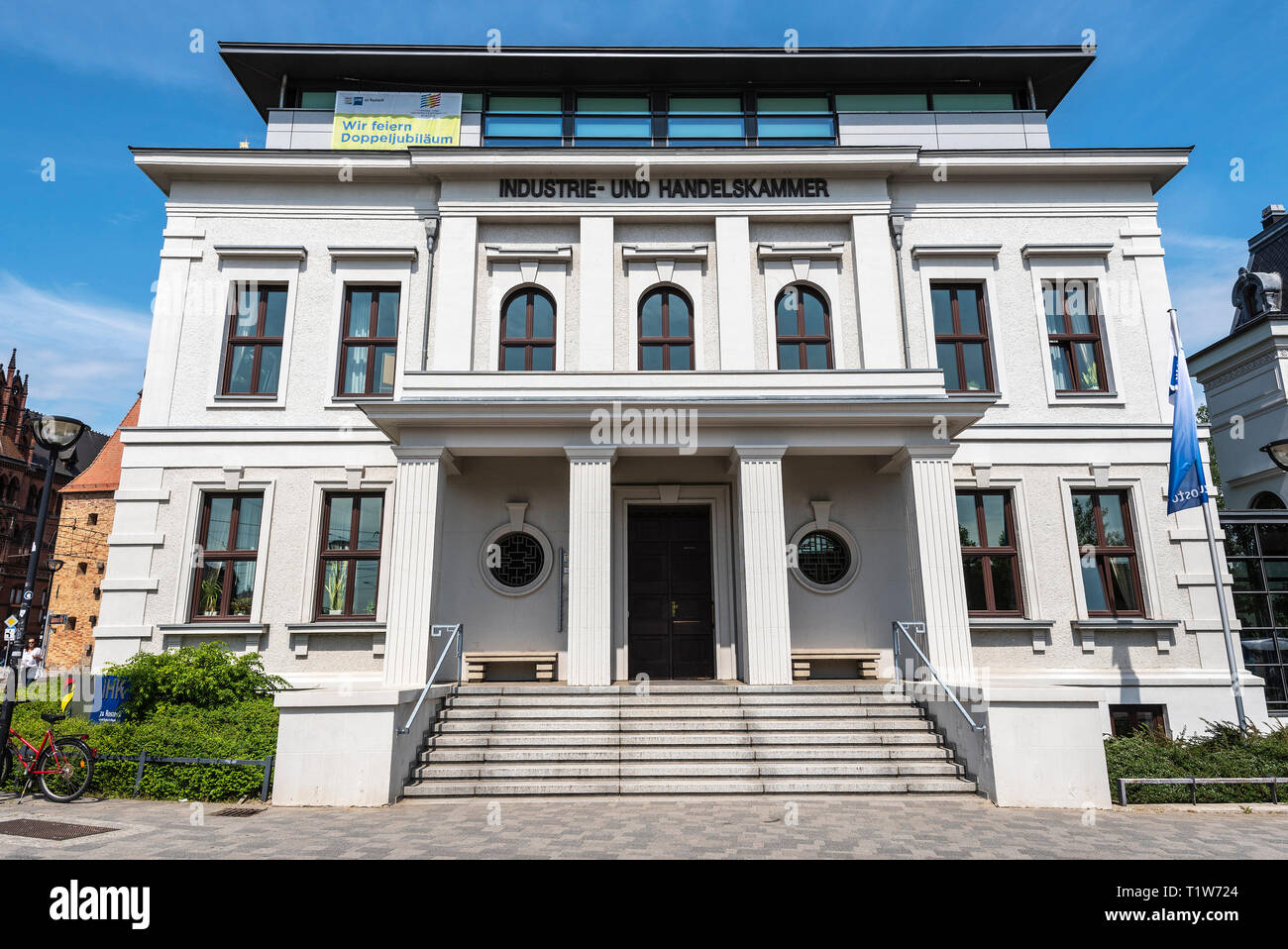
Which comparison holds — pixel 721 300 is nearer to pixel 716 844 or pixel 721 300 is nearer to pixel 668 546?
pixel 668 546

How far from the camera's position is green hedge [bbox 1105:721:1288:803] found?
373 inches

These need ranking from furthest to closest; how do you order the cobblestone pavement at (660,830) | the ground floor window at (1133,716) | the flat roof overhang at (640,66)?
the flat roof overhang at (640,66), the ground floor window at (1133,716), the cobblestone pavement at (660,830)

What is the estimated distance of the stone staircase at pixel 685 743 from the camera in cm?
967

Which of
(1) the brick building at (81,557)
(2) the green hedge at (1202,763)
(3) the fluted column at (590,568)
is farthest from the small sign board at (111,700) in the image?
(1) the brick building at (81,557)

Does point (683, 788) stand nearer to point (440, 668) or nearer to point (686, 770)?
point (686, 770)

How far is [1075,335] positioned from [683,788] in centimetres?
1233

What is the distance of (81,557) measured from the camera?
138 feet

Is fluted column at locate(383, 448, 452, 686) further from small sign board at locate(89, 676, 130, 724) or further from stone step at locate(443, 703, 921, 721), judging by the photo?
small sign board at locate(89, 676, 130, 724)

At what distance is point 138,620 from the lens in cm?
1387

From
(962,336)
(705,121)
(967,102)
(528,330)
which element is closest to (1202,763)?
(962,336)

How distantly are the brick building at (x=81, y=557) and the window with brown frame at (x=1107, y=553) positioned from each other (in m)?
44.9

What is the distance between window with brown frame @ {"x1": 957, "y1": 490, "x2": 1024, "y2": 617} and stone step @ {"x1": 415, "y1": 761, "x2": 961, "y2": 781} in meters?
5.14

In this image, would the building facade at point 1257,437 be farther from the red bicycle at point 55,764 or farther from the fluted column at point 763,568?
the red bicycle at point 55,764
